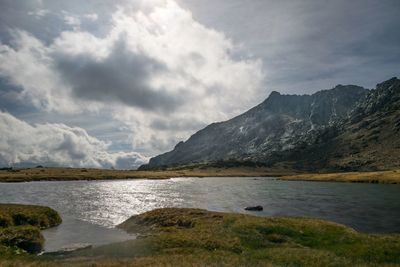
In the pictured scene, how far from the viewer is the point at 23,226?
5188cm

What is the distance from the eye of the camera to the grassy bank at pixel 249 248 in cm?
3306

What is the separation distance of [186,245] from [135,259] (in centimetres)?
839

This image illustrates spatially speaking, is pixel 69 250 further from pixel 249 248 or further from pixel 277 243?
pixel 277 243

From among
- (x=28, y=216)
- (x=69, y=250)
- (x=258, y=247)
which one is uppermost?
(x=28, y=216)

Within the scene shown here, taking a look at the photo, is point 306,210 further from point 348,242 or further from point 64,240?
point 64,240

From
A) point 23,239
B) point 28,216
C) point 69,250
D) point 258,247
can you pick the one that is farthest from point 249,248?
point 28,216

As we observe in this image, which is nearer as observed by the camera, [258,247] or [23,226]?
[258,247]

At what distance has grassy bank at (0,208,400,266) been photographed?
33062 millimetres

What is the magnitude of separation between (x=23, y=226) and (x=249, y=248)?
32256mm

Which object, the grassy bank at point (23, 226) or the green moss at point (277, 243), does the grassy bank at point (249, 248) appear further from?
the grassy bank at point (23, 226)

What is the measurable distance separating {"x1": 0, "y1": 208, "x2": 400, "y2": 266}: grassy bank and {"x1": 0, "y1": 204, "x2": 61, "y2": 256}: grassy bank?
9360 millimetres

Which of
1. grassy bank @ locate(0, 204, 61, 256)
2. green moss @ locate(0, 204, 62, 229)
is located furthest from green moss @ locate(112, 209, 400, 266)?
green moss @ locate(0, 204, 62, 229)

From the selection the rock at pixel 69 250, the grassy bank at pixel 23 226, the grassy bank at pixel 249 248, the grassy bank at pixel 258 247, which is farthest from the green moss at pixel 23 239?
the grassy bank at pixel 258 247

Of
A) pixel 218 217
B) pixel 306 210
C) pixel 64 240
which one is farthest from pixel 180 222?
pixel 306 210
